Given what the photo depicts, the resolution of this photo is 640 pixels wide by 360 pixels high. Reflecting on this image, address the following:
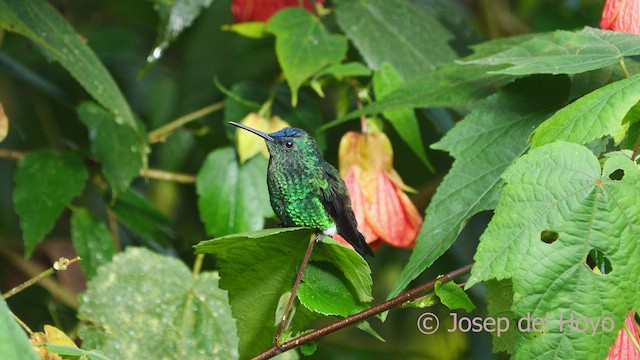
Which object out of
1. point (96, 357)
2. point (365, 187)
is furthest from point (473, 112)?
point (96, 357)

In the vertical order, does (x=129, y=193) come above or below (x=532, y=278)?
below

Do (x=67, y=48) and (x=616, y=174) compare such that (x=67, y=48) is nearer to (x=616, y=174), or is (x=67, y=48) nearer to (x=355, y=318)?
(x=355, y=318)

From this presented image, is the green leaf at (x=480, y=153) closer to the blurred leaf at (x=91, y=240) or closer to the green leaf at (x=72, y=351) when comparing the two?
the green leaf at (x=72, y=351)

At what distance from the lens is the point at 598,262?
721mm

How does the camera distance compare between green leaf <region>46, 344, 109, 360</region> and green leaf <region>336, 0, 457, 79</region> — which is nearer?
green leaf <region>46, 344, 109, 360</region>

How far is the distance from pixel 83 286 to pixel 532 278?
1056mm

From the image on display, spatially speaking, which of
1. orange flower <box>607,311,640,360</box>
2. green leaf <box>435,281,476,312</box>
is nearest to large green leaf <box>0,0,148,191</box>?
green leaf <box>435,281,476,312</box>

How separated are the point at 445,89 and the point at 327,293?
294 mm

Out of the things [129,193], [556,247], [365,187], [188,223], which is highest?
[556,247]

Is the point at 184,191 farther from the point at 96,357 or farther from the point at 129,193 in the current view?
the point at 96,357

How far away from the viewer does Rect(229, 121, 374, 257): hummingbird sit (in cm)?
93

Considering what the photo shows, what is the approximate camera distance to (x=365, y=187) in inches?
42.6

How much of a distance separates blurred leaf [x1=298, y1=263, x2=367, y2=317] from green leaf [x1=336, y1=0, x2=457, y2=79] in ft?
1.48

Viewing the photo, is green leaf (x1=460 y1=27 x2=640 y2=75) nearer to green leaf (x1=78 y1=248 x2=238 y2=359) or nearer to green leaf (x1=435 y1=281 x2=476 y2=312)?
green leaf (x1=435 y1=281 x2=476 y2=312)
